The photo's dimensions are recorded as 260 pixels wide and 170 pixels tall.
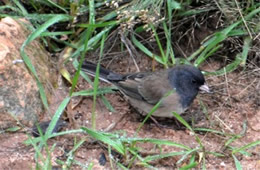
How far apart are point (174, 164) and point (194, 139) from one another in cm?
39

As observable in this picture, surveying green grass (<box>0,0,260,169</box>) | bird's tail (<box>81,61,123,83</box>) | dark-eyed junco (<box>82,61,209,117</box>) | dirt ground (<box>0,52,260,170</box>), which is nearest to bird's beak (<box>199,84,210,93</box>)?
dark-eyed junco (<box>82,61,209,117</box>)

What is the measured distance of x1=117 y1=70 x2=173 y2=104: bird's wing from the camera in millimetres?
4090

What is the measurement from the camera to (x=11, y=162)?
3.36 m

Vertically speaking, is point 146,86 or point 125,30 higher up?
point 125,30

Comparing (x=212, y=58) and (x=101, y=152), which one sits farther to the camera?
(x=212, y=58)

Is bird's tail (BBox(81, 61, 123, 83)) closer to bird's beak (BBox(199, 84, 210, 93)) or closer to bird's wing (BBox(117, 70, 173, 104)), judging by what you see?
bird's wing (BBox(117, 70, 173, 104))

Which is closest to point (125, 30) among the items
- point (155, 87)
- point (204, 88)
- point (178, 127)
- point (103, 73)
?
point (103, 73)

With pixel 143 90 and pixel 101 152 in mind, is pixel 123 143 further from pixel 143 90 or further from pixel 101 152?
pixel 143 90

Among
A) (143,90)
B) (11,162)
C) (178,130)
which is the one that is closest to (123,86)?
(143,90)

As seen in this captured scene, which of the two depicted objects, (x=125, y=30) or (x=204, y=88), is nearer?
(x=204, y=88)

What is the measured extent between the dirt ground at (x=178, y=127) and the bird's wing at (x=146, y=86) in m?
0.17

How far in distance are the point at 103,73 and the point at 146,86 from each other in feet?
1.26

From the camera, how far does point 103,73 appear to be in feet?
13.8

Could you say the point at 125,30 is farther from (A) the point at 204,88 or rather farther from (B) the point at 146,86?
(A) the point at 204,88
